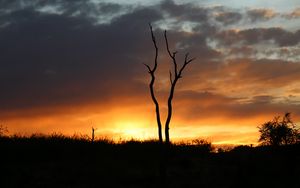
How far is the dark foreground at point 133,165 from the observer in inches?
1001

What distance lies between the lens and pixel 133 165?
28.1 m

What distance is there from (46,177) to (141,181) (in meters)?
4.54

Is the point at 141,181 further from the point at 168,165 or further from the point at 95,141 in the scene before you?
the point at 95,141

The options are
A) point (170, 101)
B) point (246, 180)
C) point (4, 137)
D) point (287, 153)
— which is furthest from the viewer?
point (4, 137)

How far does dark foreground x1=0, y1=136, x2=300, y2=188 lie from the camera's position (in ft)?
83.5

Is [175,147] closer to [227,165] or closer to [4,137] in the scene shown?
[227,165]

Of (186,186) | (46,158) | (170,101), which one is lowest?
(186,186)

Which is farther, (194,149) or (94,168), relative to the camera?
(194,149)

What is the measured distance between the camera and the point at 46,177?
2609 cm

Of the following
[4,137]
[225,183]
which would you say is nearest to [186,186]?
[225,183]

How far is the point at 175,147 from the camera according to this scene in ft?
104

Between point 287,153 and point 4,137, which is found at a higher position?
point 4,137

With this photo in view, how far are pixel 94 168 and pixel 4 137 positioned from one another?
6.59 meters

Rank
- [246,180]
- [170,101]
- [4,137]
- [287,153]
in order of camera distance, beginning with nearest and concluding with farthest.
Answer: [246,180] → [170,101] → [287,153] → [4,137]
